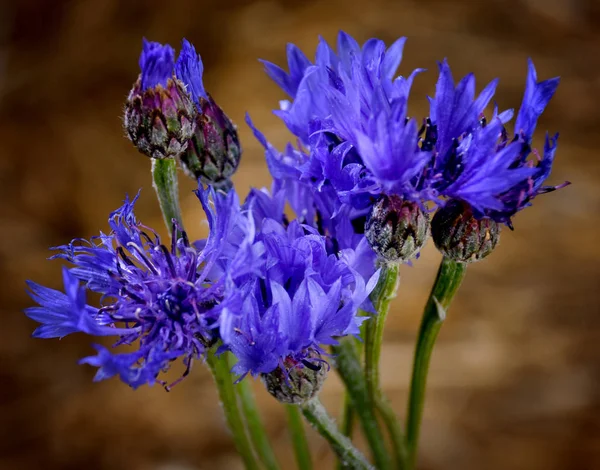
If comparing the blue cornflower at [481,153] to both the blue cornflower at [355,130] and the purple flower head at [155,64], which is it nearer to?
the blue cornflower at [355,130]

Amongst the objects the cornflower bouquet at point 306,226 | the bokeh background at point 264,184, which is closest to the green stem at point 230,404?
the cornflower bouquet at point 306,226

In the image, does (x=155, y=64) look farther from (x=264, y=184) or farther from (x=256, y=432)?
(x=264, y=184)

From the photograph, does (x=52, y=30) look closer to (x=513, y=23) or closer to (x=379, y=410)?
(x=513, y=23)

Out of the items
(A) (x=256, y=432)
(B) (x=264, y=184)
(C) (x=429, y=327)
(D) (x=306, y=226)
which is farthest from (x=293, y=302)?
(B) (x=264, y=184)

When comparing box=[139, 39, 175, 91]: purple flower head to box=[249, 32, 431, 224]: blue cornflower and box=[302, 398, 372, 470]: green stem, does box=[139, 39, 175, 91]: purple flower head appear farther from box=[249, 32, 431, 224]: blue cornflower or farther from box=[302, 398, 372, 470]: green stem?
box=[302, 398, 372, 470]: green stem

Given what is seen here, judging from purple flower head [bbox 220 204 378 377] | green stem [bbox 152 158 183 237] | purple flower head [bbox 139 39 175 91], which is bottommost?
purple flower head [bbox 220 204 378 377]

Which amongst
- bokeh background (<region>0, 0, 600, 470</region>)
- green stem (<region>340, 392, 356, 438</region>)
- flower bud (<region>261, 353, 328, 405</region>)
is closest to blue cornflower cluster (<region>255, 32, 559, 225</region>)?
flower bud (<region>261, 353, 328, 405</region>)
